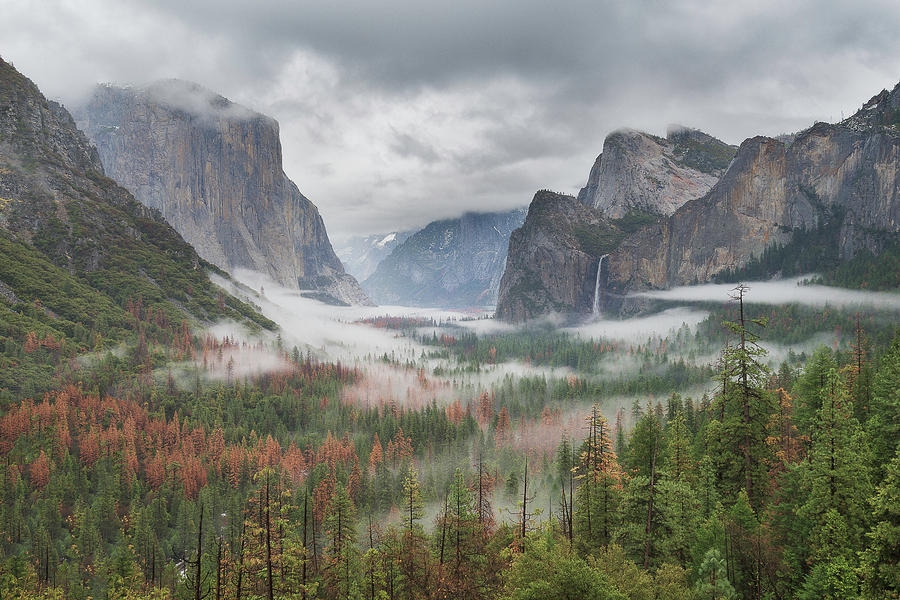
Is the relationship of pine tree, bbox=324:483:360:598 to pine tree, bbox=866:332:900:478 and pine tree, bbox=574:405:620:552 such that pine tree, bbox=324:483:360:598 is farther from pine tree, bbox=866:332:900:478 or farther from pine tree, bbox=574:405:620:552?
pine tree, bbox=866:332:900:478

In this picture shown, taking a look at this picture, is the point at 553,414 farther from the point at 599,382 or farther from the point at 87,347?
the point at 87,347

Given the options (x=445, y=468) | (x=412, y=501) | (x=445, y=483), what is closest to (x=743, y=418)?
(x=412, y=501)

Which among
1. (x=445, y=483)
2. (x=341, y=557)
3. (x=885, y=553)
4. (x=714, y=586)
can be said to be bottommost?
(x=445, y=483)

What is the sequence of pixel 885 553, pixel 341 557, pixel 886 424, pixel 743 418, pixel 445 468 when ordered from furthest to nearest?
pixel 445 468 < pixel 341 557 < pixel 743 418 < pixel 886 424 < pixel 885 553

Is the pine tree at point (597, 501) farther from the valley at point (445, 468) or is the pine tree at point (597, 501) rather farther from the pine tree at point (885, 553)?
the pine tree at point (885, 553)

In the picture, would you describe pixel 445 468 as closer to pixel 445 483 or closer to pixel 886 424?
pixel 445 483

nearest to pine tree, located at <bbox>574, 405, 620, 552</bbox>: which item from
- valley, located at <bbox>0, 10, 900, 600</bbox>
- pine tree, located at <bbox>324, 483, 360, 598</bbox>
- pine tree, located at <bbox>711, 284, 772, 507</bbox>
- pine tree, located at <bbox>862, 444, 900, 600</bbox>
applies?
valley, located at <bbox>0, 10, 900, 600</bbox>

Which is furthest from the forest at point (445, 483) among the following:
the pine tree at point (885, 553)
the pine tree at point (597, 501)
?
the pine tree at point (597, 501)

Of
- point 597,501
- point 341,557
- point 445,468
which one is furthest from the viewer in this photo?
point 445,468

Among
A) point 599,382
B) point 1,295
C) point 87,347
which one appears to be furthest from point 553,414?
point 1,295
